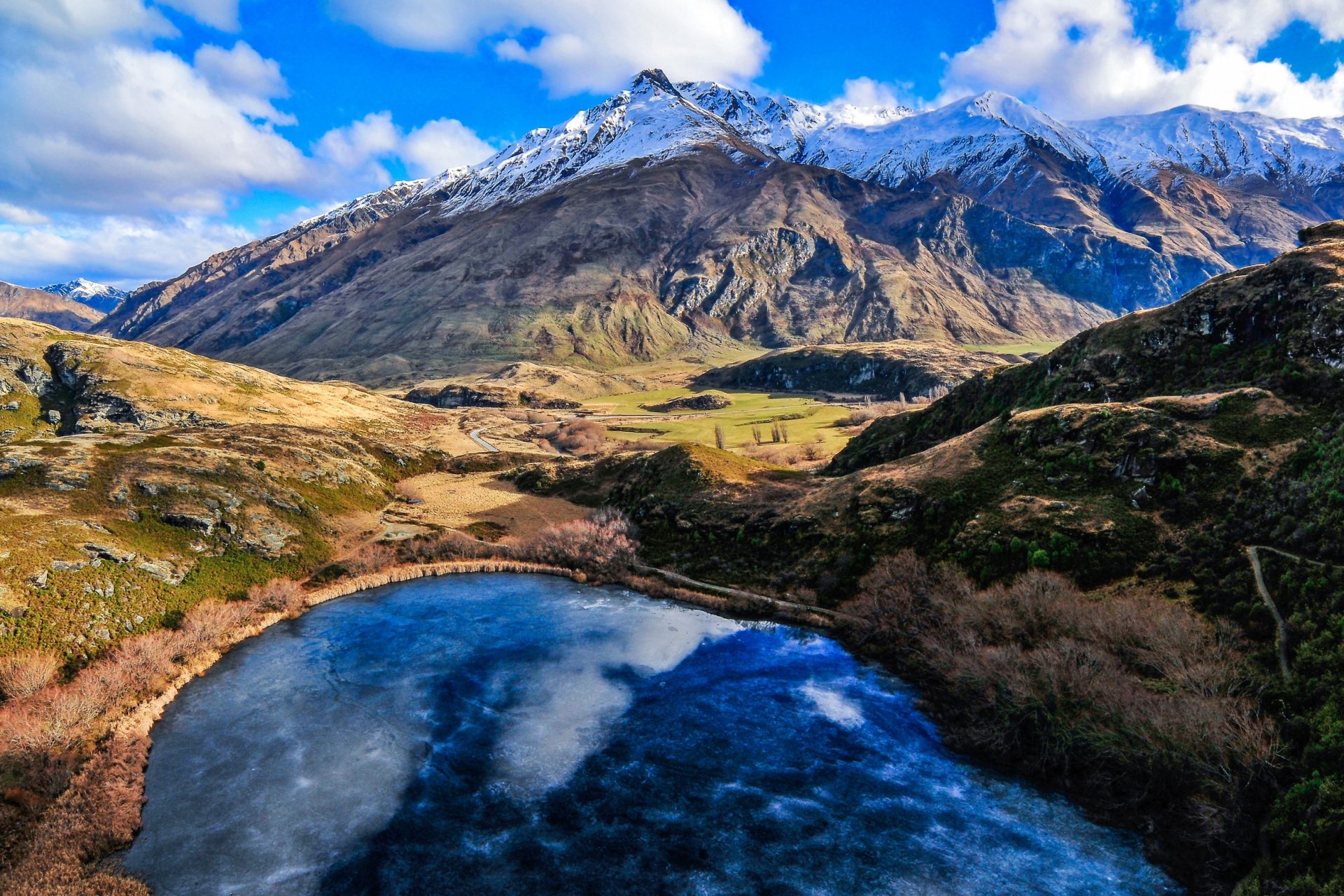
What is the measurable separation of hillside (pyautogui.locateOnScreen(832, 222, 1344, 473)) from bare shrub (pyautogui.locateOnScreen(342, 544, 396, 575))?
234 ft

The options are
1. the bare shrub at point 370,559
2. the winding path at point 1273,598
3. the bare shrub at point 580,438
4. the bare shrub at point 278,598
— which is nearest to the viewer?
the winding path at point 1273,598

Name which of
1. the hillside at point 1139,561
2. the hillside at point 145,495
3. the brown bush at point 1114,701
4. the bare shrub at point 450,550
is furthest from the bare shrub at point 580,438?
the brown bush at point 1114,701

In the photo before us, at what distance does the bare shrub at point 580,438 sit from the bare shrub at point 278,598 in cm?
9374

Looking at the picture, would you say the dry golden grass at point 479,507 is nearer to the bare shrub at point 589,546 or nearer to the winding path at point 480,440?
the bare shrub at point 589,546

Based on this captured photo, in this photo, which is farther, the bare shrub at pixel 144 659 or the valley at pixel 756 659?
the bare shrub at pixel 144 659

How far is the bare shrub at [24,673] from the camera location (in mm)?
43656

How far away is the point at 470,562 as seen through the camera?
7919cm

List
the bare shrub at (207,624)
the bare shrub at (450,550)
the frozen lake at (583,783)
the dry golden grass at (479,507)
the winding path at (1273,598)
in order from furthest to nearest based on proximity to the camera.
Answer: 1. the dry golden grass at (479,507)
2. the bare shrub at (450,550)
3. the bare shrub at (207,624)
4. the winding path at (1273,598)
5. the frozen lake at (583,783)

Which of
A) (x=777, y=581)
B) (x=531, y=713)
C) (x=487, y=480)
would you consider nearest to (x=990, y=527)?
(x=777, y=581)

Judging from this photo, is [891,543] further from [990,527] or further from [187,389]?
[187,389]

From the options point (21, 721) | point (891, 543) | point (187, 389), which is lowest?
point (21, 721)

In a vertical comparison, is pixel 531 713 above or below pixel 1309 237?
below

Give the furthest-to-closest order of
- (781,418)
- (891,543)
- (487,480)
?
(781,418) < (487,480) < (891,543)

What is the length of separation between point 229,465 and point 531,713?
60260 millimetres
